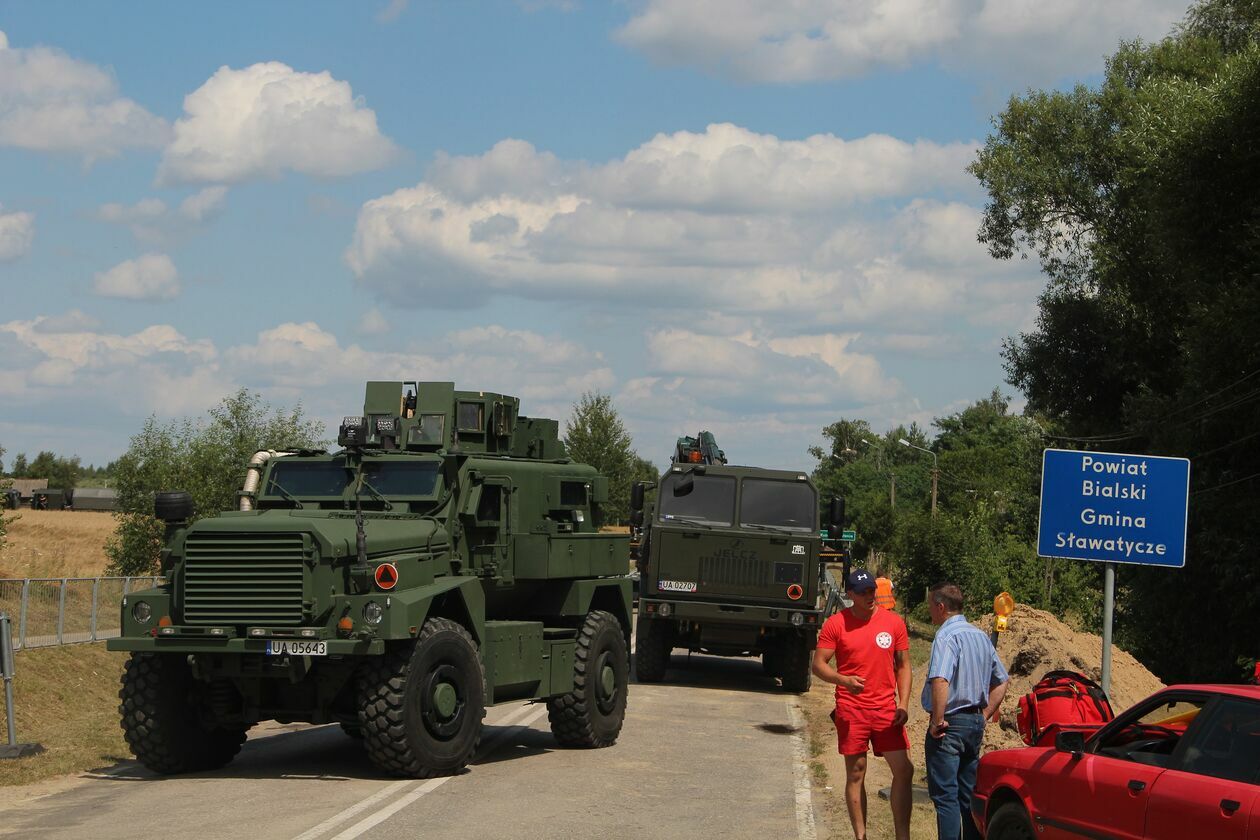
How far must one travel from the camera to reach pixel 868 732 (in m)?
9.34

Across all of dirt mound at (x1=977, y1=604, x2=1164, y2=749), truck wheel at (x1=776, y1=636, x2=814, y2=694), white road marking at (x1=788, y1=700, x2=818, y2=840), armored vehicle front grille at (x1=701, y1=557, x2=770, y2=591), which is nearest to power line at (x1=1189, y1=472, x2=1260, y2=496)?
dirt mound at (x1=977, y1=604, x2=1164, y2=749)

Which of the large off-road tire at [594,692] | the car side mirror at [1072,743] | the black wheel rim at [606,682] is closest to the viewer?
the car side mirror at [1072,743]

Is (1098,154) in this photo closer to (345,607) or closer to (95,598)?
(95,598)

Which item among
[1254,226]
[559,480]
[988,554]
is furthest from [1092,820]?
[988,554]

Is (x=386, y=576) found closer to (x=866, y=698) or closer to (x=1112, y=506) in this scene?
(x=866, y=698)

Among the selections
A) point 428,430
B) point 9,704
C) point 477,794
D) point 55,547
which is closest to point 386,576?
point 477,794

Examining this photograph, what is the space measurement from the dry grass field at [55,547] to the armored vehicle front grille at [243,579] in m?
22.6

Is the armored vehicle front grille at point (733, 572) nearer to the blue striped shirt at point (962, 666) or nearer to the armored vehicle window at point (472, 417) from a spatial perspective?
the armored vehicle window at point (472, 417)

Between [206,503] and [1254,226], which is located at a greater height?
[1254,226]

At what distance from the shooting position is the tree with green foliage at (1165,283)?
23.7m

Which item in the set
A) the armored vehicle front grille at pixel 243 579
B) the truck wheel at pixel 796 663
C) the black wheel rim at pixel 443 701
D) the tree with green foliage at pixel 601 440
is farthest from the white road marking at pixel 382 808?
the tree with green foliage at pixel 601 440

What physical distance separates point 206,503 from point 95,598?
16.7 metres

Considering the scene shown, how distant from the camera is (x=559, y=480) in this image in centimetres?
1520

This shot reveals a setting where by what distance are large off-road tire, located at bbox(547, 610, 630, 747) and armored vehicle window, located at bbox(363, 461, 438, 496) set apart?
229cm
